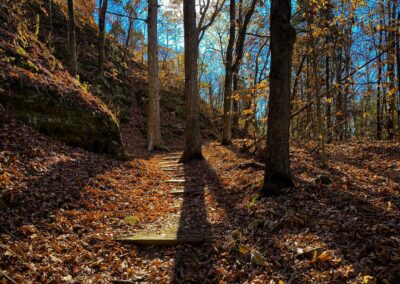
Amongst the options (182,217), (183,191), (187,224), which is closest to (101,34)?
(183,191)

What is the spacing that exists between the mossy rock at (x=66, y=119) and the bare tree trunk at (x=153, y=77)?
405 centimetres

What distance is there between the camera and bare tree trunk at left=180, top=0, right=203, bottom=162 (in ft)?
34.3

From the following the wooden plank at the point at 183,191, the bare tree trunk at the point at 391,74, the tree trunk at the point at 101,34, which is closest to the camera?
the wooden plank at the point at 183,191

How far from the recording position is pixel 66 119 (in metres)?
7.78

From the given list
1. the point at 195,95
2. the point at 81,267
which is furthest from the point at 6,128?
the point at 195,95

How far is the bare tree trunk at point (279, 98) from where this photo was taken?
17.0ft

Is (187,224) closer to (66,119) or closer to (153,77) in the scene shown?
(66,119)

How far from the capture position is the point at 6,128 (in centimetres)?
604

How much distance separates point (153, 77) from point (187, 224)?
9412 millimetres

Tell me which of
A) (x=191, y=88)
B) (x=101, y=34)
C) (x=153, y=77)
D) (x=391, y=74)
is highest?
(x=101, y=34)

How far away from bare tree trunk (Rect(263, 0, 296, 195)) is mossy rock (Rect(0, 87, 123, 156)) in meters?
5.16

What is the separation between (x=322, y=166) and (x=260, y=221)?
3970 mm

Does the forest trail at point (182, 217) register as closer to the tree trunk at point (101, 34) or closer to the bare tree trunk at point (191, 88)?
the bare tree trunk at point (191, 88)

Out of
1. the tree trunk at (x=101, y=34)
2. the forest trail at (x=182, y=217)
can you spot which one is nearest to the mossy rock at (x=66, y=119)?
the forest trail at (x=182, y=217)
